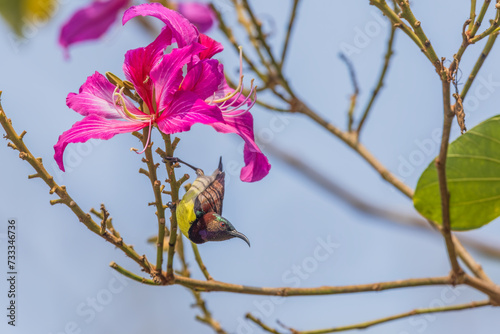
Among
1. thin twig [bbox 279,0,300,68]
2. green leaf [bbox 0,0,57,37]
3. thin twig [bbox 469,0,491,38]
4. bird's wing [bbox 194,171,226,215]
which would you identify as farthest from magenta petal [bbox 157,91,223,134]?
thin twig [bbox 279,0,300,68]

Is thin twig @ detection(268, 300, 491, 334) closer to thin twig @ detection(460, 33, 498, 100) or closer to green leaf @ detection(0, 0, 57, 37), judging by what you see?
thin twig @ detection(460, 33, 498, 100)

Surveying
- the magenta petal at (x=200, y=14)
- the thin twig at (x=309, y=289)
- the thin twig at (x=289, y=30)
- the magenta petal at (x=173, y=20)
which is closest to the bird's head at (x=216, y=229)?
the thin twig at (x=309, y=289)

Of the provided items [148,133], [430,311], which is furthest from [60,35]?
[430,311]

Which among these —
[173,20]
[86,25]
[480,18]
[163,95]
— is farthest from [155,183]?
[86,25]

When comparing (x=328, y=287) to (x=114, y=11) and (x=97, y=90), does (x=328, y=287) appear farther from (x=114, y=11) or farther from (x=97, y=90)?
(x=114, y=11)

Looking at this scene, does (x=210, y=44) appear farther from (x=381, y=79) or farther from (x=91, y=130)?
(x=381, y=79)

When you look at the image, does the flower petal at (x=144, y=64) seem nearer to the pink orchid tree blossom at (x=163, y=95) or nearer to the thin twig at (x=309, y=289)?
the pink orchid tree blossom at (x=163, y=95)
